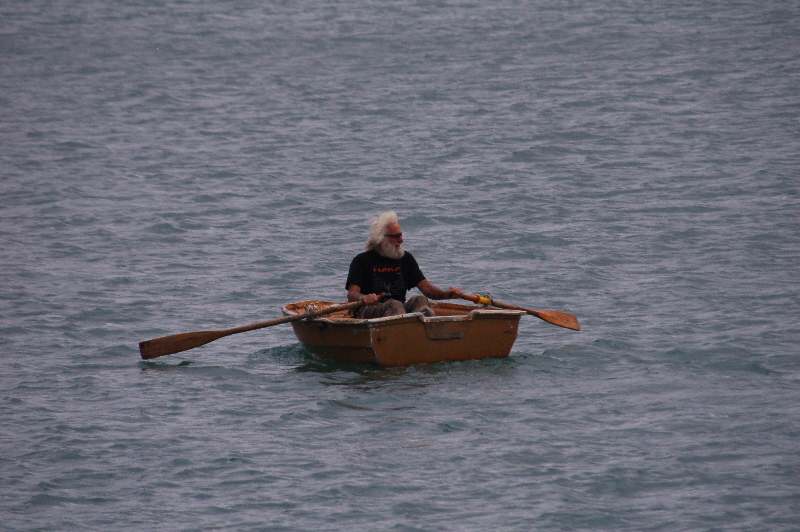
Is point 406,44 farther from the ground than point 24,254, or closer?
farther from the ground

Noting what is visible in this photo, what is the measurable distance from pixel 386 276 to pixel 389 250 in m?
0.30

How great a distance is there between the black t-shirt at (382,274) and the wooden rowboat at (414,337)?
50 cm

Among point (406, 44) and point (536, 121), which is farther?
point (406, 44)

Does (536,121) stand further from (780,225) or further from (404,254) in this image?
(404,254)

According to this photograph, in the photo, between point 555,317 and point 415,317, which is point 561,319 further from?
point 415,317

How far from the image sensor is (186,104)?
1176 inches

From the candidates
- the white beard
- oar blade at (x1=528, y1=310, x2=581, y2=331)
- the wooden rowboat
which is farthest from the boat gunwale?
oar blade at (x1=528, y1=310, x2=581, y2=331)

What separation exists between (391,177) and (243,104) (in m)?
8.76

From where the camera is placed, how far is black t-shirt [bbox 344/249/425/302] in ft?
37.9

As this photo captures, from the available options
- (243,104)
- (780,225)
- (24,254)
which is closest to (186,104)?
(243,104)

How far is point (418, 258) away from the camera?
16922 millimetres

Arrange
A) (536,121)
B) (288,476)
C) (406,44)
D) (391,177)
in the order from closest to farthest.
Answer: (288,476), (391,177), (536,121), (406,44)

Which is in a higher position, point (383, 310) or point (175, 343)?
point (383, 310)

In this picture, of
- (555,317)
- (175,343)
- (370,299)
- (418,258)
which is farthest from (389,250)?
(418,258)
